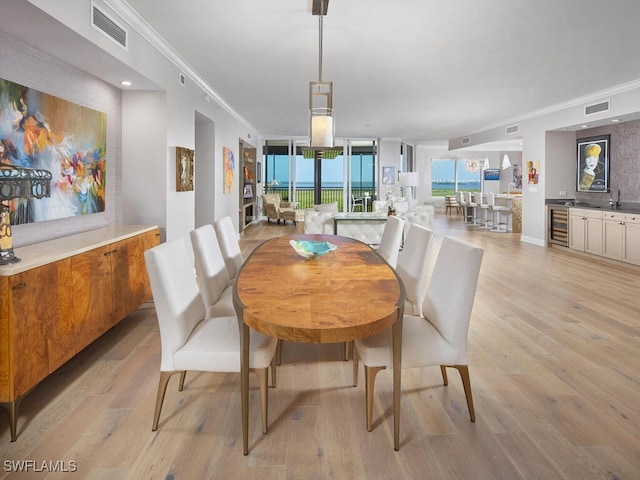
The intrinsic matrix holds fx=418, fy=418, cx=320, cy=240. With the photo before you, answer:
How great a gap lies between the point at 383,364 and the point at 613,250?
6.12m

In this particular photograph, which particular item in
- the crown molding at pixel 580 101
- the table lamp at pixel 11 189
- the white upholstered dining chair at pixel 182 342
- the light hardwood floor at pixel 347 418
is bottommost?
the light hardwood floor at pixel 347 418

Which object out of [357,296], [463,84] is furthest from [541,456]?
[463,84]

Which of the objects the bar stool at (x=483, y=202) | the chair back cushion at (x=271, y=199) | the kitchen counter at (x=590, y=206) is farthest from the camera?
the chair back cushion at (x=271, y=199)

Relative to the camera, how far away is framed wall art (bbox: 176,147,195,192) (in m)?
4.79

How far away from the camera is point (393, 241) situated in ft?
11.6

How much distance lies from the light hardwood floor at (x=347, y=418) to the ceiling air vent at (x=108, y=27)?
2.36m

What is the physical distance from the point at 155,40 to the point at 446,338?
386cm

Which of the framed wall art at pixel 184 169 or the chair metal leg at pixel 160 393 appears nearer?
the chair metal leg at pixel 160 393

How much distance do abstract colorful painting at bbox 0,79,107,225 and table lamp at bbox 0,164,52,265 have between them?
0.14m

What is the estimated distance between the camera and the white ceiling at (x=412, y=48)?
352 centimetres

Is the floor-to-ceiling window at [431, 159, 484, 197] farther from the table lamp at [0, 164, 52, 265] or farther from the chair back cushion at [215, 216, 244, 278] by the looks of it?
the table lamp at [0, 164, 52, 265]

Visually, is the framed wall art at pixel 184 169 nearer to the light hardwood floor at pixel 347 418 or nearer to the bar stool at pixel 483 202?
the light hardwood floor at pixel 347 418

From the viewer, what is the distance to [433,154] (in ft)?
53.2

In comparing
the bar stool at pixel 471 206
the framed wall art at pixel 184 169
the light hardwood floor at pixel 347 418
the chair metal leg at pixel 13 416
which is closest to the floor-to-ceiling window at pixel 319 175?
the bar stool at pixel 471 206
